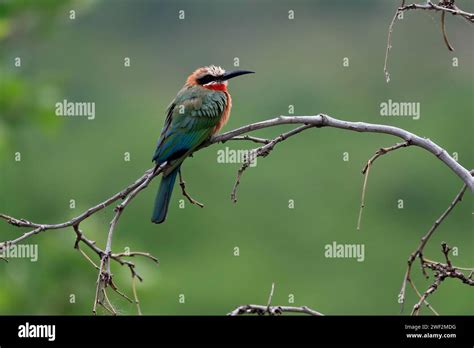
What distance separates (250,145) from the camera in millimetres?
15500

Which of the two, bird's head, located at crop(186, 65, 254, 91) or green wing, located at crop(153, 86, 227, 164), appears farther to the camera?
bird's head, located at crop(186, 65, 254, 91)

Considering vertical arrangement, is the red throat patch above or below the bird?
above

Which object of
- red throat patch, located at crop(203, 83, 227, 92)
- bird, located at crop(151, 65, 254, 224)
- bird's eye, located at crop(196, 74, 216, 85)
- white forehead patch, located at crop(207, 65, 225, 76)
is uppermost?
white forehead patch, located at crop(207, 65, 225, 76)

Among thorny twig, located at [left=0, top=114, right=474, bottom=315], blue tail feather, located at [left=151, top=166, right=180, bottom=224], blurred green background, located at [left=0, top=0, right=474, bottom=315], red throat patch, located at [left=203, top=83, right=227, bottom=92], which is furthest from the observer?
blurred green background, located at [left=0, top=0, right=474, bottom=315]

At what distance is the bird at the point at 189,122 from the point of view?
5.83 metres

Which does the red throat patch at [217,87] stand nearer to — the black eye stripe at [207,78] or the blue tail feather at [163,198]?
the black eye stripe at [207,78]

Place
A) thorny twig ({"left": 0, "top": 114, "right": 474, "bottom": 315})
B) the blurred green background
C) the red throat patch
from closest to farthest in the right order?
thorny twig ({"left": 0, "top": 114, "right": 474, "bottom": 315})
the red throat patch
the blurred green background

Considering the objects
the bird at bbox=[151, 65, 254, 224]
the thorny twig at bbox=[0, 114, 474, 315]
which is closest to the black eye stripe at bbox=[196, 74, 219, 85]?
the bird at bbox=[151, 65, 254, 224]

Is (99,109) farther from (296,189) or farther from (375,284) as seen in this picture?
(375,284)

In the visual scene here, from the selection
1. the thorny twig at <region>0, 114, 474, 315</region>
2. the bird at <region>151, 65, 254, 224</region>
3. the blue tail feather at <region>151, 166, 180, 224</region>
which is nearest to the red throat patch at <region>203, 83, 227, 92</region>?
the bird at <region>151, 65, 254, 224</region>

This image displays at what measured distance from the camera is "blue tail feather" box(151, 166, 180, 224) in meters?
5.64

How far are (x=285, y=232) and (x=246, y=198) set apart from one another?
3.04 feet

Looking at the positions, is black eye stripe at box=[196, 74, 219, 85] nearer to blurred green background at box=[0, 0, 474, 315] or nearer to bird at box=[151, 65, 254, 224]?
bird at box=[151, 65, 254, 224]

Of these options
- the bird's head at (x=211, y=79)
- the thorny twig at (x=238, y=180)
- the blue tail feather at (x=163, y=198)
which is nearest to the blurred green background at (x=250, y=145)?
the bird's head at (x=211, y=79)
